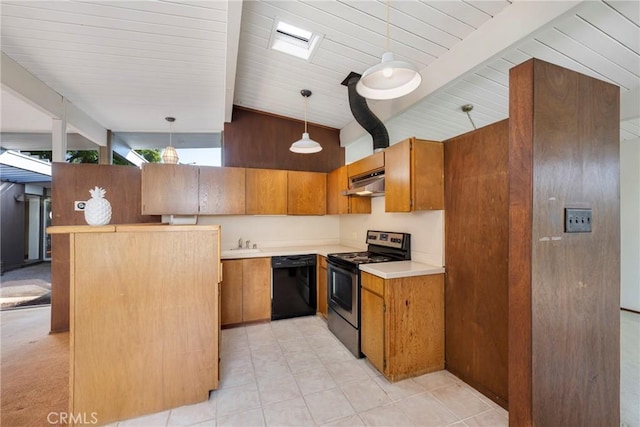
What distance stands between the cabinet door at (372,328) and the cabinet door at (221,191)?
2166 millimetres

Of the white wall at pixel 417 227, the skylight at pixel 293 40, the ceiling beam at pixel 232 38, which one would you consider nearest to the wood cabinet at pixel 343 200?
the white wall at pixel 417 227

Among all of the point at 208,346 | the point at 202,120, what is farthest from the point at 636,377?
the point at 202,120

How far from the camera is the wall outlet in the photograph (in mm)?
1300

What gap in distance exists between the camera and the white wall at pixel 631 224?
3.88 metres

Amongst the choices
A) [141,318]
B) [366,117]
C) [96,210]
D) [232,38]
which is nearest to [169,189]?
[96,210]

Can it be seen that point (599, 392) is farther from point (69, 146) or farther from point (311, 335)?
point (69, 146)

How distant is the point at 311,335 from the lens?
3.10 m

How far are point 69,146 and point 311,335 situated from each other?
582 centimetres

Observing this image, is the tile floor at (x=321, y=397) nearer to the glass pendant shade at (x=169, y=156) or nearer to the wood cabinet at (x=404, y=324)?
the wood cabinet at (x=404, y=324)

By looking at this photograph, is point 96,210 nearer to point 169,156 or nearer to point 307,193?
point 169,156

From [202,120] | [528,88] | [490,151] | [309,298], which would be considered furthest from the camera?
[202,120]

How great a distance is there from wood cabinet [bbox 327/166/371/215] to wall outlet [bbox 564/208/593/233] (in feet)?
7.84

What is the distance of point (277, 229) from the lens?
4250 mm

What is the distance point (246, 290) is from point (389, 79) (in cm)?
292
